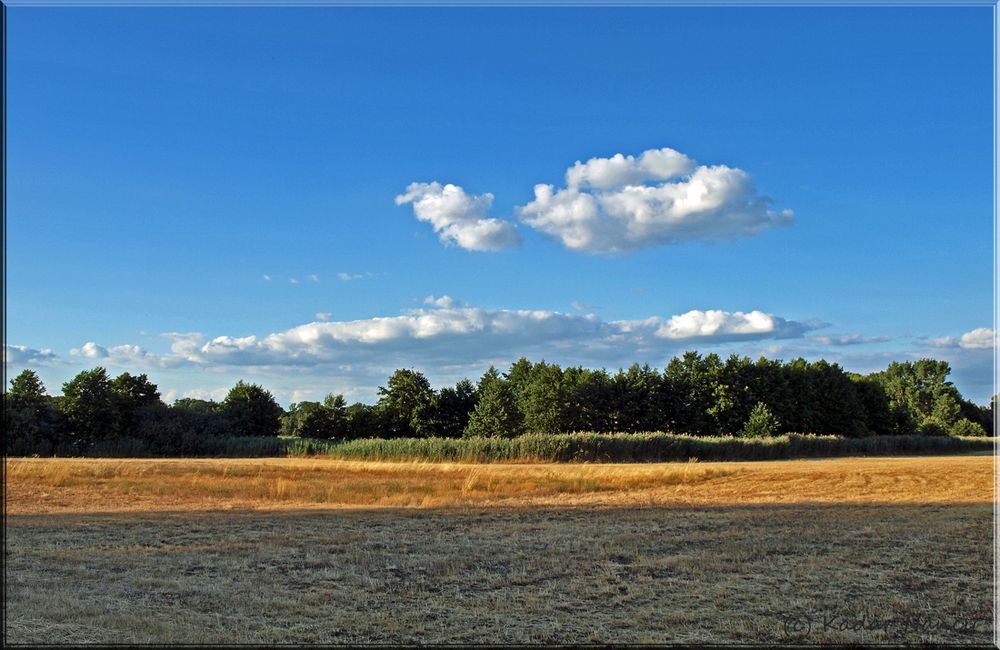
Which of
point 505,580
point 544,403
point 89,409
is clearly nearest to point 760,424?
point 544,403

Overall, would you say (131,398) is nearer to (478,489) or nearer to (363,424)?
(363,424)

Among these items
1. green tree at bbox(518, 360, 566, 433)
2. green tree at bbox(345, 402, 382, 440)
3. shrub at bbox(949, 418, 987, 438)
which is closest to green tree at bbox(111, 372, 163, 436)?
green tree at bbox(345, 402, 382, 440)

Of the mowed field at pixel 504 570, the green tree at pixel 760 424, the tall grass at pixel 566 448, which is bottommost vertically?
the tall grass at pixel 566 448

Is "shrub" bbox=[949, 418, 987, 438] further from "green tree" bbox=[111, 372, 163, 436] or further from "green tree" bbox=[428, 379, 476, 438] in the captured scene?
"green tree" bbox=[111, 372, 163, 436]

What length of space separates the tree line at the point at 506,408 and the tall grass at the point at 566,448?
3151 mm

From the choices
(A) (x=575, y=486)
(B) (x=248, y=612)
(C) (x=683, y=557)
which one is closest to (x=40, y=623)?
(B) (x=248, y=612)

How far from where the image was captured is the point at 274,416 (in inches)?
3639

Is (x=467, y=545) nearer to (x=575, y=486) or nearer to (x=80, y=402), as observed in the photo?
(x=575, y=486)

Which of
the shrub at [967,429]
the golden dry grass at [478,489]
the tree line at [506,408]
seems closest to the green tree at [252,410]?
the tree line at [506,408]

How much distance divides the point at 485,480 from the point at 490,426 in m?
46.7

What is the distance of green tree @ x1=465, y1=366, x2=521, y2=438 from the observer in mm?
78250

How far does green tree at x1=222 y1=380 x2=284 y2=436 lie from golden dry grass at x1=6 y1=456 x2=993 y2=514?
4946 cm

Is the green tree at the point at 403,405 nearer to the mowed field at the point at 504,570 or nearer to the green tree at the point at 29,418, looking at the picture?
the green tree at the point at 29,418

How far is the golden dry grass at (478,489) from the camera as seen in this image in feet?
80.8
